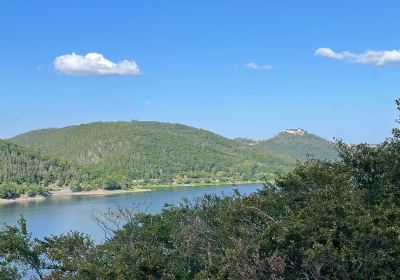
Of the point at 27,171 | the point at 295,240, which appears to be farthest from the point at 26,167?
the point at 295,240

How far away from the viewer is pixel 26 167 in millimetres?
142250

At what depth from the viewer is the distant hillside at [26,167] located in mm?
132500

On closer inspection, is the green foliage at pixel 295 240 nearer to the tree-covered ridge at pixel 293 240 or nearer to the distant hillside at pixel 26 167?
the tree-covered ridge at pixel 293 240

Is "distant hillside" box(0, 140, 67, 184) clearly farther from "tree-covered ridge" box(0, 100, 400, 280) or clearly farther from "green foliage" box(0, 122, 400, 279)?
"green foliage" box(0, 122, 400, 279)

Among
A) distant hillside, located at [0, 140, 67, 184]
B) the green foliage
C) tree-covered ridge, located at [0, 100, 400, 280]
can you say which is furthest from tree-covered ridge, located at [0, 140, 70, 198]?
the green foliage

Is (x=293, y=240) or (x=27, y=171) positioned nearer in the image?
(x=293, y=240)

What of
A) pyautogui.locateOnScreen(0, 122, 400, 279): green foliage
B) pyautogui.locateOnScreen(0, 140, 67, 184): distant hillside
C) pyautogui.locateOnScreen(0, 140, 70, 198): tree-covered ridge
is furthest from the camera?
pyautogui.locateOnScreen(0, 140, 67, 184): distant hillside

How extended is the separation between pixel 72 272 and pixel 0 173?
12547cm

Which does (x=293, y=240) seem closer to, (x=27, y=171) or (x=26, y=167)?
(x=27, y=171)

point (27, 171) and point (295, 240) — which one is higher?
point (27, 171)

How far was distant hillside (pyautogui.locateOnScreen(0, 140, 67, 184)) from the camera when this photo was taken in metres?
132

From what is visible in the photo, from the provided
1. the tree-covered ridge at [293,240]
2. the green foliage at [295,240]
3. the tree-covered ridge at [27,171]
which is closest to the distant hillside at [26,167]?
the tree-covered ridge at [27,171]

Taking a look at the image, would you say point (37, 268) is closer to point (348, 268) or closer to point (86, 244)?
point (86, 244)

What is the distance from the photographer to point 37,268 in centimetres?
1745
